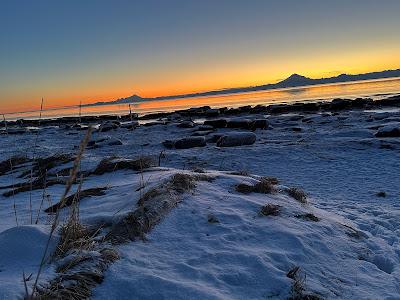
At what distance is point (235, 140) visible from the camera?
47.4 ft

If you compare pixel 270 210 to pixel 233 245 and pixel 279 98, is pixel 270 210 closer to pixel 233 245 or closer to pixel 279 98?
pixel 233 245

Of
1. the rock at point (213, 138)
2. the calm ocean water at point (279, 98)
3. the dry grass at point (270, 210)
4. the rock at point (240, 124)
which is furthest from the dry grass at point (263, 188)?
the calm ocean water at point (279, 98)

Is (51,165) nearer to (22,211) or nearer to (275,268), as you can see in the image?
(22,211)

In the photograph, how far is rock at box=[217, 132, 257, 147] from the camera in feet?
47.3

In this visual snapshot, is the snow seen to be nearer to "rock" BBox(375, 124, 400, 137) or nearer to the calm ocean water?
"rock" BBox(375, 124, 400, 137)

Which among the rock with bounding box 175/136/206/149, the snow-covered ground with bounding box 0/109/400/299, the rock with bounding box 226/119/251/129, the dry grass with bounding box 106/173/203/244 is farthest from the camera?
the rock with bounding box 226/119/251/129

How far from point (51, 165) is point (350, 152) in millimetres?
8618

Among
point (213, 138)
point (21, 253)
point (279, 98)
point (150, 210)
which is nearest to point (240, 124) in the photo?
point (213, 138)

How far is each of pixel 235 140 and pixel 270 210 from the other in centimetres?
971

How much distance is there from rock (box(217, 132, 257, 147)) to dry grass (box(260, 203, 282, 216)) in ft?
31.0

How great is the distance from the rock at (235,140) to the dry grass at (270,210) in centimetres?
944

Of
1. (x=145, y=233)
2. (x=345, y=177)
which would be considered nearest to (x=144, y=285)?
(x=145, y=233)

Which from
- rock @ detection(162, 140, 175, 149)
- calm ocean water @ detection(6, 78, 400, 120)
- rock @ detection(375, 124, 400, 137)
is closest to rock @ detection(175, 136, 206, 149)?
rock @ detection(162, 140, 175, 149)

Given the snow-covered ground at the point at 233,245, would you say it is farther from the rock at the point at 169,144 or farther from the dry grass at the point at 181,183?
the rock at the point at 169,144
